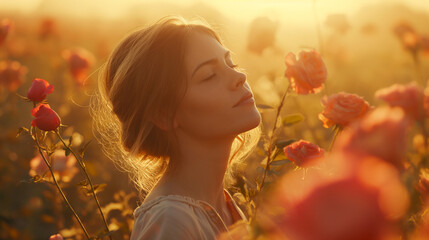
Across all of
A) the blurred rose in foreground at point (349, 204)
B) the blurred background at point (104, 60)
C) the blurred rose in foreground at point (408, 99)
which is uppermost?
the blurred rose in foreground at point (349, 204)

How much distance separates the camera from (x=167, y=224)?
126cm

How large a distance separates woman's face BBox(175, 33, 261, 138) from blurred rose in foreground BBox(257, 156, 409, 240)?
1046 millimetres

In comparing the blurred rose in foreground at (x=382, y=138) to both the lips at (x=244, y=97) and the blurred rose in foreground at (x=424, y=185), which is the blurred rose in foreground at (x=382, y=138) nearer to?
the blurred rose in foreground at (x=424, y=185)

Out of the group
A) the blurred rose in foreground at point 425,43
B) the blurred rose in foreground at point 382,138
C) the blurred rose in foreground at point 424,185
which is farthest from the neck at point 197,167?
the blurred rose in foreground at point 425,43

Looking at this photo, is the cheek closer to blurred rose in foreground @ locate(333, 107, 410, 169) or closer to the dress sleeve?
the dress sleeve

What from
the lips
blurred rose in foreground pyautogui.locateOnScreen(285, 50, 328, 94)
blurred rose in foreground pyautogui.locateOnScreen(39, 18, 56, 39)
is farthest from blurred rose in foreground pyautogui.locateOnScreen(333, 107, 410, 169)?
blurred rose in foreground pyautogui.locateOnScreen(39, 18, 56, 39)

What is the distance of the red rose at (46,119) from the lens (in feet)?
4.46

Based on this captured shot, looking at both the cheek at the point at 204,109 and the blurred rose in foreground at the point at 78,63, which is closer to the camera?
the cheek at the point at 204,109

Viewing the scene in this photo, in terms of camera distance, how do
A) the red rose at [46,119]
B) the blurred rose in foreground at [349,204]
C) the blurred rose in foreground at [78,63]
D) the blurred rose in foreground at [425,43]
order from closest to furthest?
the blurred rose in foreground at [349,204]
the red rose at [46,119]
the blurred rose in foreground at [425,43]
the blurred rose in foreground at [78,63]

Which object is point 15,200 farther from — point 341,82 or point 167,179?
point 341,82

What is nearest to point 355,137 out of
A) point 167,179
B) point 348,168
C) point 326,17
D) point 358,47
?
point 348,168

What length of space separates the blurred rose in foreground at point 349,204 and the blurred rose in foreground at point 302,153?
1.00 m

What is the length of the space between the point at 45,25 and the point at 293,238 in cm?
562

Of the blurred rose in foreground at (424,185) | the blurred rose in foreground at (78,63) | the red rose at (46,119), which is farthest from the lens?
the blurred rose in foreground at (78,63)
